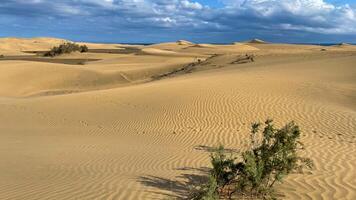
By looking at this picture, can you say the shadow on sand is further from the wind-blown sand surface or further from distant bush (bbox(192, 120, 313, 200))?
distant bush (bbox(192, 120, 313, 200))

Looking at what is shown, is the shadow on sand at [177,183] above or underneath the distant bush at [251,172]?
underneath

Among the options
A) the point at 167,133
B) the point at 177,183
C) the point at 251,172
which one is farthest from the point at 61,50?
the point at 251,172

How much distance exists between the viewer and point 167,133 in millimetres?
13336

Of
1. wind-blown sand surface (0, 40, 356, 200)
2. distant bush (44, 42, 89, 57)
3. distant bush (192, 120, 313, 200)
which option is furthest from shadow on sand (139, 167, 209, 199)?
distant bush (44, 42, 89, 57)

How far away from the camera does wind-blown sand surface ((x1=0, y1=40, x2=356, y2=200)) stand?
7.64 meters

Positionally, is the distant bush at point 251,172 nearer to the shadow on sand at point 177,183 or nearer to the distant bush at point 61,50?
the shadow on sand at point 177,183

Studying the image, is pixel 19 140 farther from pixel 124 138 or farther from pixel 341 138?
pixel 341 138

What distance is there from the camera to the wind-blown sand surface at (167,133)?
7.64 m

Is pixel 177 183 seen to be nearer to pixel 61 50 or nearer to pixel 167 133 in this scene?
pixel 167 133

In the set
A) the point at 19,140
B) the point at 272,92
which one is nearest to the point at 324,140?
the point at 272,92

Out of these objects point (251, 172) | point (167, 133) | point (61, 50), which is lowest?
point (167, 133)

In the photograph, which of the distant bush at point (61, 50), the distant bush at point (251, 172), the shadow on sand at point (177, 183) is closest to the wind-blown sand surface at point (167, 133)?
the shadow on sand at point (177, 183)

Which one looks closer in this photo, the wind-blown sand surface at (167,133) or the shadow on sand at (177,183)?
the shadow on sand at (177,183)

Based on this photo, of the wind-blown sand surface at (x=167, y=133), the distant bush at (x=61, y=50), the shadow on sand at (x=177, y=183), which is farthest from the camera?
the distant bush at (x=61, y=50)
